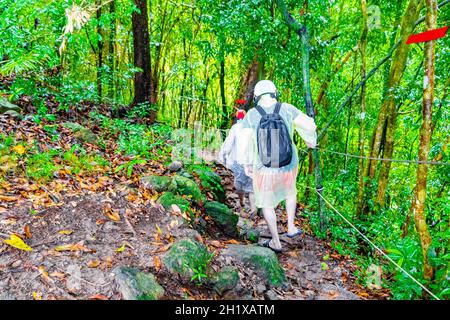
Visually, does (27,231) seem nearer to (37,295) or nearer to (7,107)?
(37,295)

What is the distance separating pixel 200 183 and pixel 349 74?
17.3 ft

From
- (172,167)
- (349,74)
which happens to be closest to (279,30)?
(172,167)

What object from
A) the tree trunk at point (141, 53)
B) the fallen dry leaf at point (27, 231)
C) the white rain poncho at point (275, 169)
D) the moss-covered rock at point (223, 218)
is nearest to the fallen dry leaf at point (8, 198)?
the fallen dry leaf at point (27, 231)

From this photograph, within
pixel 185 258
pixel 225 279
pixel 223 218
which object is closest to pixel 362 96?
pixel 223 218

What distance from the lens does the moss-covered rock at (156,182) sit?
3.65 m

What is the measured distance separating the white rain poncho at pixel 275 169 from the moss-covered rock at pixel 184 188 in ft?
2.66

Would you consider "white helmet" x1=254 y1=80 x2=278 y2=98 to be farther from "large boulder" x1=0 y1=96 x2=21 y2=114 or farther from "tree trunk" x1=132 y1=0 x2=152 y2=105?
"tree trunk" x1=132 y1=0 x2=152 y2=105

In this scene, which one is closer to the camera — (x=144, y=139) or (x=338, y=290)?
(x=338, y=290)

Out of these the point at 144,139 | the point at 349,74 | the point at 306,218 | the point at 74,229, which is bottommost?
the point at 306,218

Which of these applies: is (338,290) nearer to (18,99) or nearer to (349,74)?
(18,99)

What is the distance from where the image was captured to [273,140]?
3182 mm

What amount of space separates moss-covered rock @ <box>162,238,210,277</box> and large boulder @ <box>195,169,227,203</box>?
6.18 feet

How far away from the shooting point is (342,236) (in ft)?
14.4

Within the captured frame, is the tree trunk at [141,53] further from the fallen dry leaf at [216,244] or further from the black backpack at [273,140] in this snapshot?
the fallen dry leaf at [216,244]
